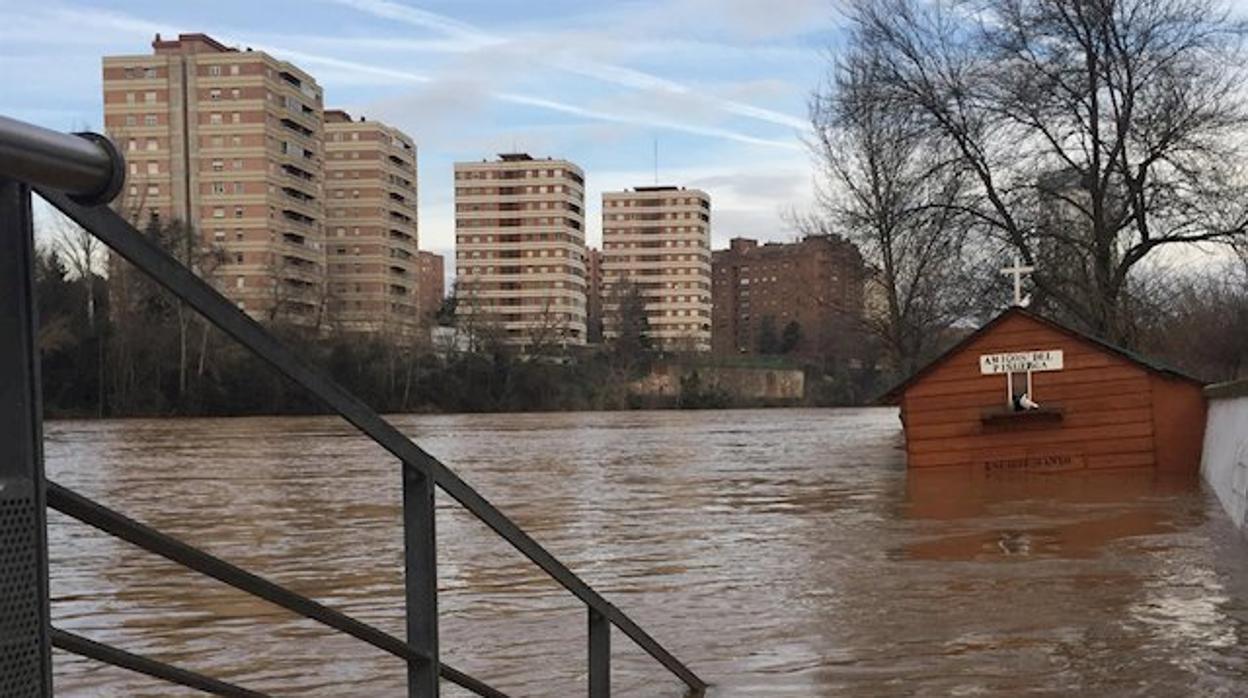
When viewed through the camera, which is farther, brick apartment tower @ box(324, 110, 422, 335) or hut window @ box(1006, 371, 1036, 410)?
brick apartment tower @ box(324, 110, 422, 335)

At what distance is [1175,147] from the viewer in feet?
65.3

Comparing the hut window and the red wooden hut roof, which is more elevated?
the red wooden hut roof

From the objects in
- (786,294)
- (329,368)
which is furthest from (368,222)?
(329,368)

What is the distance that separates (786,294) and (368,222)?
2231 inches

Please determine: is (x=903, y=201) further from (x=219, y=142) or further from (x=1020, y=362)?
(x=219, y=142)

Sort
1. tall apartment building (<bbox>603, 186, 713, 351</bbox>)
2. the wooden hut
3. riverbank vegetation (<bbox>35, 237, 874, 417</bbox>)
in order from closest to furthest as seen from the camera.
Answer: the wooden hut → riverbank vegetation (<bbox>35, 237, 874, 417</bbox>) → tall apartment building (<bbox>603, 186, 713, 351</bbox>)

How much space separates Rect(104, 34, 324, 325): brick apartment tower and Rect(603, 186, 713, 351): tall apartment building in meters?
55.7

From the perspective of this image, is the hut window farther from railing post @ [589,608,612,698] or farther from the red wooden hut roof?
railing post @ [589,608,612,698]

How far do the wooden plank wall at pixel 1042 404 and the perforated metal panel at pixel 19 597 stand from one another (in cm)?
1683

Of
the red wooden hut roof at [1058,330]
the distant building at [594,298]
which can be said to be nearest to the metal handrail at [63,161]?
the red wooden hut roof at [1058,330]

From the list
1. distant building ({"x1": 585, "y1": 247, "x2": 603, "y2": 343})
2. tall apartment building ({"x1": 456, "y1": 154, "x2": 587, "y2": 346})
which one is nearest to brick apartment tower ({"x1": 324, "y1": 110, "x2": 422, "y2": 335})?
tall apartment building ({"x1": 456, "y1": 154, "x2": 587, "y2": 346})

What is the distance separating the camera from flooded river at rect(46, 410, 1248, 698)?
20.1 feet

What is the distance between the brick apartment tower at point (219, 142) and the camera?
110 m

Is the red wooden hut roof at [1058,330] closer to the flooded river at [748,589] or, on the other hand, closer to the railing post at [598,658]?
the flooded river at [748,589]
